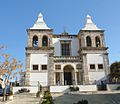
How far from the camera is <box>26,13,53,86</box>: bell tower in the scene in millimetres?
38406

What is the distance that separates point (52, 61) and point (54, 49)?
3.68 metres

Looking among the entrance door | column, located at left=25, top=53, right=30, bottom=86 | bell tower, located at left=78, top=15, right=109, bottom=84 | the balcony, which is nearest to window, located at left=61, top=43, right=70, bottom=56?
the balcony

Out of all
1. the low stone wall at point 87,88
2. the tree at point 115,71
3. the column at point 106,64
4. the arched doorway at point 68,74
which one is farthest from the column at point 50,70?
the tree at point 115,71

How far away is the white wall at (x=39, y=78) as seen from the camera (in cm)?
3791

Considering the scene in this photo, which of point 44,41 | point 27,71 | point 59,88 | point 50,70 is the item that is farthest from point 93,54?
point 27,71

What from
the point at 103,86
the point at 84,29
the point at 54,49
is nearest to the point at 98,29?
the point at 84,29

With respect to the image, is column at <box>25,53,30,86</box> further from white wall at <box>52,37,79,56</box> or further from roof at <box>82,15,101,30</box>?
roof at <box>82,15,101,30</box>

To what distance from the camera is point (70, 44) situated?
43594mm

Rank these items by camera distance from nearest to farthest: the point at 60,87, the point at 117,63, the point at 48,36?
the point at 60,87, the point at 48,36, the point at 117,63

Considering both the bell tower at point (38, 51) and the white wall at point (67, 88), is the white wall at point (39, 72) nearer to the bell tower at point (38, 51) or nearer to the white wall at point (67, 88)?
the bell tower at point (38, 51)

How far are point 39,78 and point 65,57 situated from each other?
6.23 meters

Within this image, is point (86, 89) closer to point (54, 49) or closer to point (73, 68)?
point (73, 68)

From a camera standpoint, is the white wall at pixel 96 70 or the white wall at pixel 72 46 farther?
the white wall at pixel 72 46

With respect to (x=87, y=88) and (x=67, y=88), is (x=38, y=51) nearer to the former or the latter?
(x=67, y=88)
